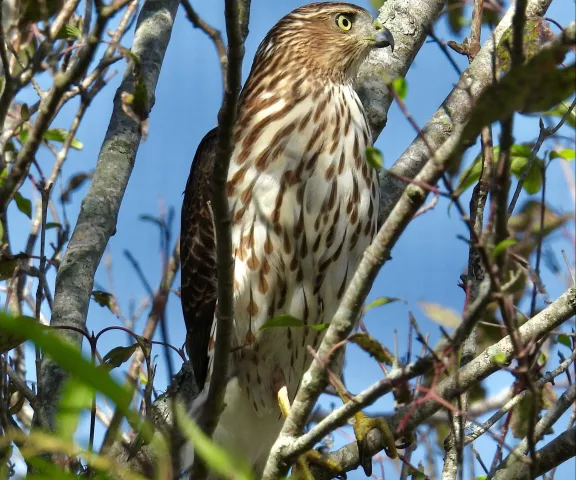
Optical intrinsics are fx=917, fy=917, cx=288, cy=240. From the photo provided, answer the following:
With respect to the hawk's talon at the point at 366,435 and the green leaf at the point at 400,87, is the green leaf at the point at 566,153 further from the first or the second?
the green leaf at the point at 400,87

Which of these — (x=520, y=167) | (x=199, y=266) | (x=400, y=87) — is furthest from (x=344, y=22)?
(x=400, y=87)

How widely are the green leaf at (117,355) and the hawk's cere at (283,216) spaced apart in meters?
0.75

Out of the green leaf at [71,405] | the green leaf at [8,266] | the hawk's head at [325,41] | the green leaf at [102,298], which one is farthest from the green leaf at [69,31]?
the green leaf at [71,405]

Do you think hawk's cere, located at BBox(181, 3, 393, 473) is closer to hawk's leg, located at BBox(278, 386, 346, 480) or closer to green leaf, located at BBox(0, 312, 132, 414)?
hawk's leg, located at BBox(278, 386, 346, 480)

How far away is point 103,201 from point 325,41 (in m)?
1.47

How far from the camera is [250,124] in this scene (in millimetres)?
4234

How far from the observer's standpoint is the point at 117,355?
3.33 m

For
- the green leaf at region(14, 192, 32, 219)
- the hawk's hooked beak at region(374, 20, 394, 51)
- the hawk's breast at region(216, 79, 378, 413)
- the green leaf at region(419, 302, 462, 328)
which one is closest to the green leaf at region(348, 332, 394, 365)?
the green leaf at region(419, 302, 462, 328)

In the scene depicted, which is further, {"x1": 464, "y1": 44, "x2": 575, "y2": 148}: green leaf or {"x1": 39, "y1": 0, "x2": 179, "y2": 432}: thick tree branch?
{"x1": 39, "y1": 0, "x2": 179, "y2": 432}: thick tree branch

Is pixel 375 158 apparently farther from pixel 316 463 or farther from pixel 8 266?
pixel 316 463

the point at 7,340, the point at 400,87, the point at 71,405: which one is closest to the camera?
the point at 71,405

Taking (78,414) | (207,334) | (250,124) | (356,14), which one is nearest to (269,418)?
(207,334)

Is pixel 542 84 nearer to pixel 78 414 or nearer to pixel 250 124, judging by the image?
pixel 78 414

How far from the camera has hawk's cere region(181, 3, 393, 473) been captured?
4027mm
